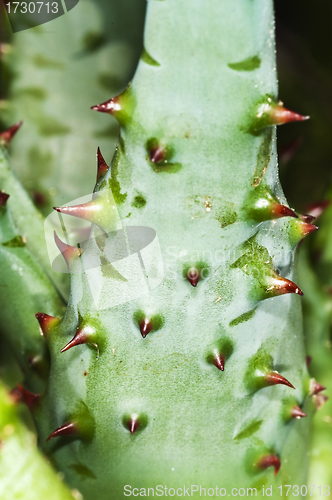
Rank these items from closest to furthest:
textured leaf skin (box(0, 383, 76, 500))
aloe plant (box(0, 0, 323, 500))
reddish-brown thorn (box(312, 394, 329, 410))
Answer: aloe plant (box(0, 0, 323, 500)) < textured leaf skin (box(0, 383, 76, 500)) < reddish-brown thorn (box(312, 394, 329, 410))

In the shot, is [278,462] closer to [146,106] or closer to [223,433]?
[223,433]

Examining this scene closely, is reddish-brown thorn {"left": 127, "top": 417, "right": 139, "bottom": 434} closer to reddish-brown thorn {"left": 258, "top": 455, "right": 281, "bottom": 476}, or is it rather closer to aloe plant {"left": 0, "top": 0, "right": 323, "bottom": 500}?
aloe plant {"left": 0, "top": 0, "right": 323, "bottom": 500}

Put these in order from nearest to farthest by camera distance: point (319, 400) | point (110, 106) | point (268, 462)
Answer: point (110, 106) → point (268, 462) → point (319, 400)

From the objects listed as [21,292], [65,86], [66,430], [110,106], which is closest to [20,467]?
[66,430]

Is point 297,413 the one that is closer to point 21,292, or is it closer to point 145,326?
point 145,326

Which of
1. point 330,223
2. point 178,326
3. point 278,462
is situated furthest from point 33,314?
point 330,223

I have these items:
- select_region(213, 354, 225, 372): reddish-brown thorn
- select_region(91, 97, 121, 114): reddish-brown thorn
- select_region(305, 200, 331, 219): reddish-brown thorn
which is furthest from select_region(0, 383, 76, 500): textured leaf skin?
select_region(305, 200, 331, 219): reddish-brown thorn

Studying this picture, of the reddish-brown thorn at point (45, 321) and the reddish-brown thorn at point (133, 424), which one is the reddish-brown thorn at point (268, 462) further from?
the reddish-brown thorn at point (45, 321)
